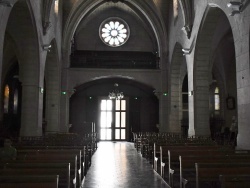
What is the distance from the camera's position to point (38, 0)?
14.8 m

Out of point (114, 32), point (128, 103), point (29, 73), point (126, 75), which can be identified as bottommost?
point (128, 103)

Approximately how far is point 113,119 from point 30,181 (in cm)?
2265

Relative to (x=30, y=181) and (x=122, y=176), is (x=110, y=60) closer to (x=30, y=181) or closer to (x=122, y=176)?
(x=122, y=176)

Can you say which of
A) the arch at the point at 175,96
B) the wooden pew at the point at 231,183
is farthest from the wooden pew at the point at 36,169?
the arch at the point at 175,96

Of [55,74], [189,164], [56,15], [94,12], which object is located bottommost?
[189,164]

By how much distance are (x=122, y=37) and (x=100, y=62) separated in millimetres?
4402

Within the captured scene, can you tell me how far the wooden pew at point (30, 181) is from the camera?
3.75 m

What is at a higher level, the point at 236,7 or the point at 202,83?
the point at 236,7

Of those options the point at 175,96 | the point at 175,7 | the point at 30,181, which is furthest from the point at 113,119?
the point at 30,181

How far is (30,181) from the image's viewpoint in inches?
158

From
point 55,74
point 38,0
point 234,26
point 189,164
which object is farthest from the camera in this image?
point 55,74

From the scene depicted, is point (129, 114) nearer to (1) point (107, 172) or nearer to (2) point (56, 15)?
(2) point (56, 15)

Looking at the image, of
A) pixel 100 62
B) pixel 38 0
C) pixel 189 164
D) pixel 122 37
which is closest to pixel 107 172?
pixel 189 164

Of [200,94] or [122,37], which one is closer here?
[200,94]
